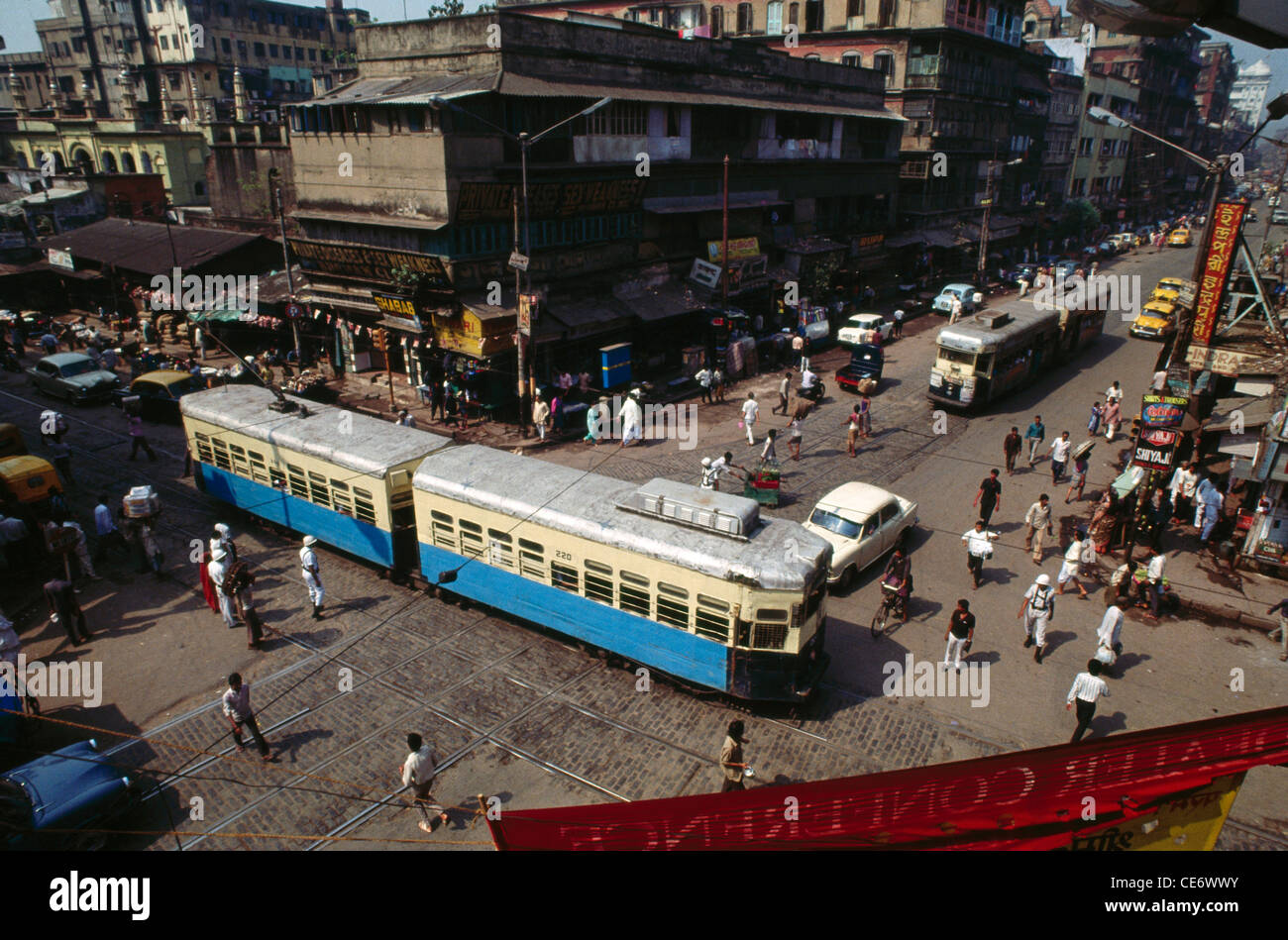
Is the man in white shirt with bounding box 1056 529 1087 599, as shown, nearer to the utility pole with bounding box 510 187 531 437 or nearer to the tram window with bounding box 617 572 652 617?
the tram window with bounding box 617 572 652 617

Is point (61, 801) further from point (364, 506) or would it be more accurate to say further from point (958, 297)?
point (958, 297)

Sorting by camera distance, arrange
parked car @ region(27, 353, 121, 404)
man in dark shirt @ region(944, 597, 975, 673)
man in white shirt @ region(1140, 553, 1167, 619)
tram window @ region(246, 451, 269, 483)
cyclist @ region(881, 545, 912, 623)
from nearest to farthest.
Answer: man in dark shirt @ region(944, 597, 975, 673) → cyclist @ region(881, 545, 912, 623) → man in white shirt @ region(1140, 553, 1167, 619) → tram window @ region(246, 451, 269, 483) → parked car @ region(27, 353, 121, 404)

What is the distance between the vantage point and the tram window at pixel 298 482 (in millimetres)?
17391

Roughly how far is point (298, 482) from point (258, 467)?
158 centimetres

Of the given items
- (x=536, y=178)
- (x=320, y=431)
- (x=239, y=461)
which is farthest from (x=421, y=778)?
(x=536, y=178)

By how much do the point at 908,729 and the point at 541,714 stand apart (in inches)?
242

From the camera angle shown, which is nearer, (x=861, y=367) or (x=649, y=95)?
A: (x=649, y=95)

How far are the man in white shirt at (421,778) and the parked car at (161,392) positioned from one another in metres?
22.9

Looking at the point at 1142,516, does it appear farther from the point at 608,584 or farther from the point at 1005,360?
the point at 608,584

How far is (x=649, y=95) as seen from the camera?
30.2 metres

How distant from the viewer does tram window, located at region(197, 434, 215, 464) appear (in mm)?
19375

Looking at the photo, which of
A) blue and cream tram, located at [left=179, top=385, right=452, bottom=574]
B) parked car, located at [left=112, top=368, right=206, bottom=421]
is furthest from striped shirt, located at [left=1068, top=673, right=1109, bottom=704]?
parked car, located at [left=112, top=368, right=206, bottom=421]

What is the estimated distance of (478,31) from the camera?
2577 centimetres

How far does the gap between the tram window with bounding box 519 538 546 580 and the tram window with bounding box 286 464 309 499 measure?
639cm
